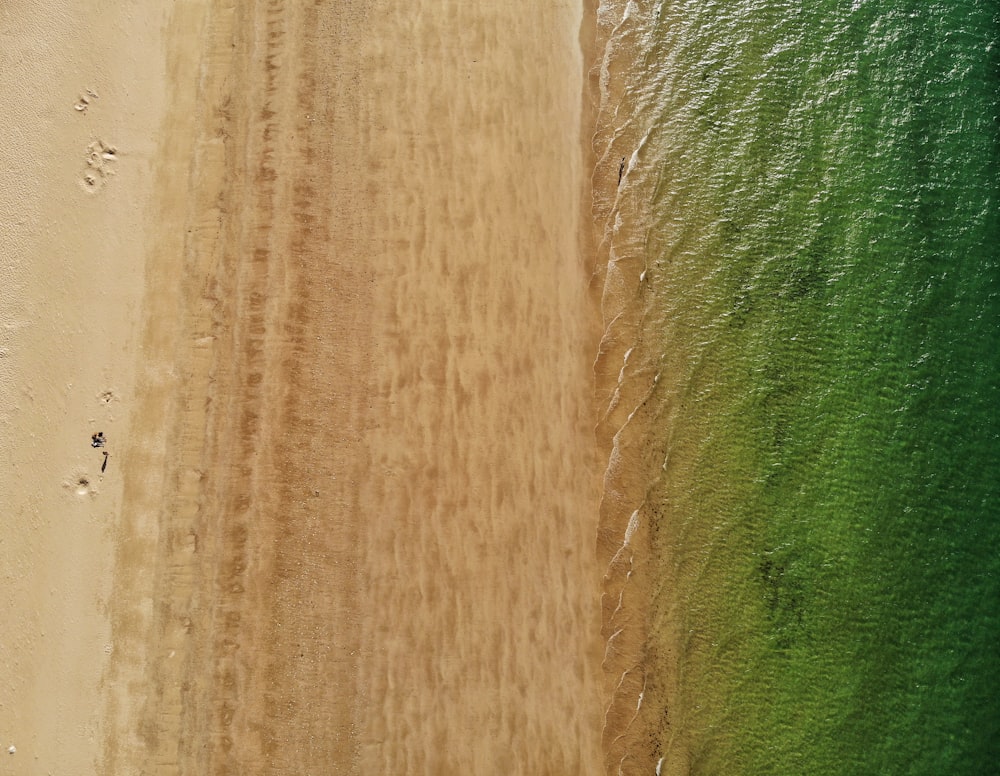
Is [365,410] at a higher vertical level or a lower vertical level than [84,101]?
lower

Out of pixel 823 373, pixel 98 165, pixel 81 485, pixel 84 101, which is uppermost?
pixel 84 101

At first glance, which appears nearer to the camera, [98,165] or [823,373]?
[98,165]

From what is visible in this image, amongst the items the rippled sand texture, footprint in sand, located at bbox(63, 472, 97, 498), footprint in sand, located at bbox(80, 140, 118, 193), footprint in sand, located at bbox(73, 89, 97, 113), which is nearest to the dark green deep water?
the rippled sand texture

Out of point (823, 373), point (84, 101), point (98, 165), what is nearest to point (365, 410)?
point (98, 165)

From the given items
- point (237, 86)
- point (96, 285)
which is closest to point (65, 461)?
point (96, 285)

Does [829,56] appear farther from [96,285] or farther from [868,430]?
[96,285]

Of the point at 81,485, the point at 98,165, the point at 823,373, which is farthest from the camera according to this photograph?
the point at 823,373

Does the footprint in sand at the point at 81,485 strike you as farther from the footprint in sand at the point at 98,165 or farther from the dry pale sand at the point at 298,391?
the footprint in sand at the point at 98,165

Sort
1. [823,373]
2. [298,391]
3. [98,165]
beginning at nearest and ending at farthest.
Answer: [298,391] → [98,165] → [823,373]

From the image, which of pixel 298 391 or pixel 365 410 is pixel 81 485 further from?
pixel 365 410
